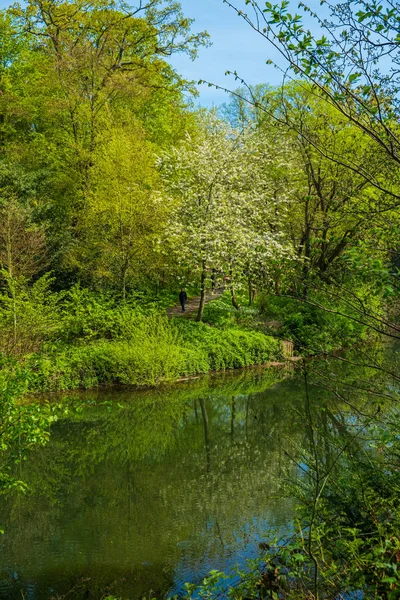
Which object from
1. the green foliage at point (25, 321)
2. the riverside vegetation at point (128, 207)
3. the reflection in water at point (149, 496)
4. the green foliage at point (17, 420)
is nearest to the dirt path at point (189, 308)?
the riverside vegetation at point (128, 207)

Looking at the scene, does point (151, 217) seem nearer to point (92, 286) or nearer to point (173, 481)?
point (92, 286)

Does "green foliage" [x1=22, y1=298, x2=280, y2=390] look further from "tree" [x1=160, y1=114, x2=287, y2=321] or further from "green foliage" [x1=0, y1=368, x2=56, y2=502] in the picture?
"green foliage" [x1=0, y1=368, x2=56, y2=502]

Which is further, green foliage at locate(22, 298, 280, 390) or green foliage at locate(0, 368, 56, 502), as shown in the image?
green foliage at locate(22, 298, 280, 390)

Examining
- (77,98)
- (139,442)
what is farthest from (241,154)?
(139,442)

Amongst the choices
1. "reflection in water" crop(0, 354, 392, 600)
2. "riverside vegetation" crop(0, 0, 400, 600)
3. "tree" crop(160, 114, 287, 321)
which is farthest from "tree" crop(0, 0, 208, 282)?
"reflection in water" crop(0, 354, 392, 600)

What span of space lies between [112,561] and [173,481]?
2991mm

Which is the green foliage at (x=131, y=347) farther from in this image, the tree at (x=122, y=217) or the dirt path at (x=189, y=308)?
the dirt path at (x=189, y=308)

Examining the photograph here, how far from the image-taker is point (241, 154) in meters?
24.1

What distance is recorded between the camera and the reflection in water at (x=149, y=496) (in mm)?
7359

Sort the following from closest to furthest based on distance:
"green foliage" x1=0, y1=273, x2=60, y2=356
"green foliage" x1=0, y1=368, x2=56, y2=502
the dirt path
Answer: "green foliage" x1=0, y1=368, x2=56, y2=502 < "green foliage" x1=0, y1=273, x2=60, y2=356 < the dirt path

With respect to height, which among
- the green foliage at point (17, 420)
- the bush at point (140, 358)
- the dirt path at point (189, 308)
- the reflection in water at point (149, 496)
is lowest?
the reflection in water at point (149, 496)

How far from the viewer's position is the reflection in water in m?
7.36

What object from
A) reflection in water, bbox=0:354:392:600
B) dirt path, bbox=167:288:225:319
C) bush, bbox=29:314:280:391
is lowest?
reflection in water, bbox=0:354:392:600

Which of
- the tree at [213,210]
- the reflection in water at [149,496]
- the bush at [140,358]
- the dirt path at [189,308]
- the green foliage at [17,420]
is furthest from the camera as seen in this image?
the dirt path at [189,308]
